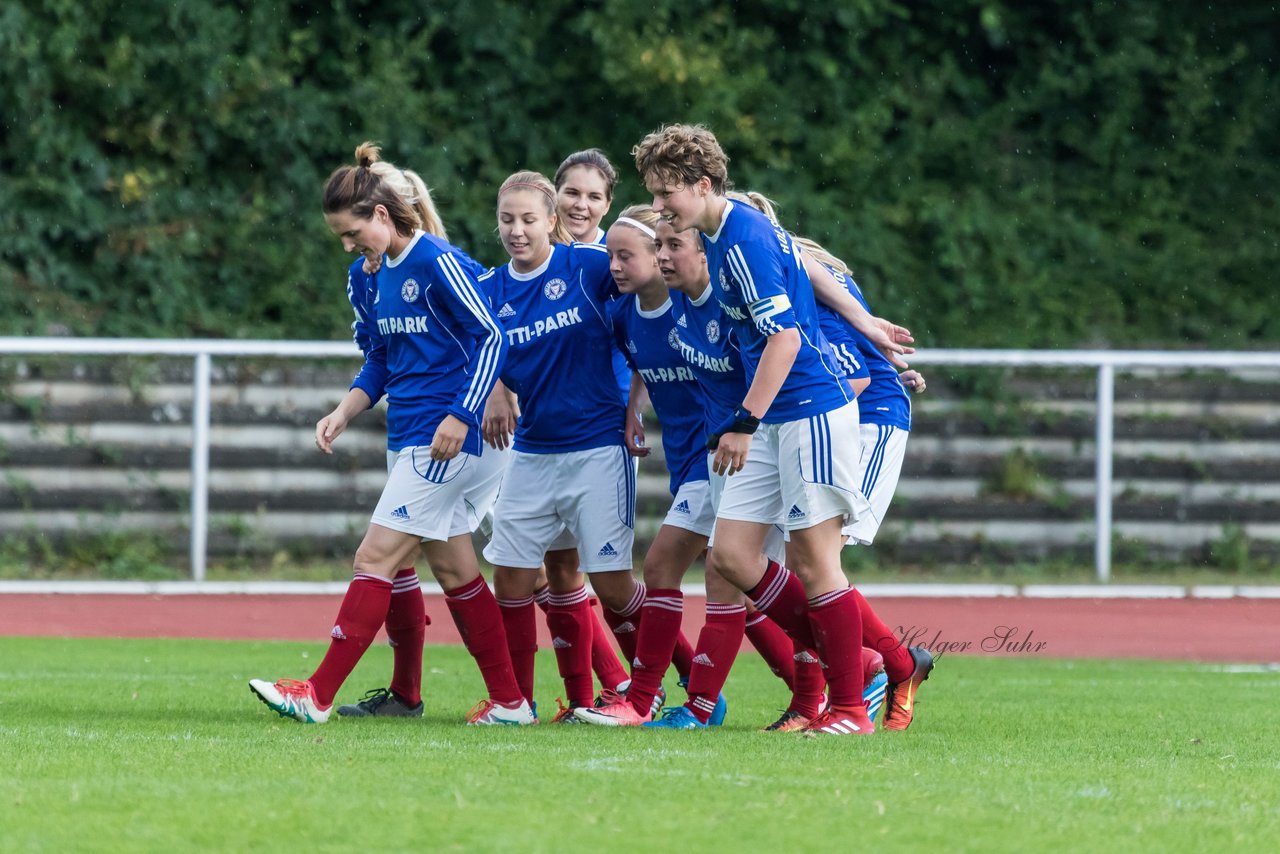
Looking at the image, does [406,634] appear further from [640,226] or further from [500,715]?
[640,226]

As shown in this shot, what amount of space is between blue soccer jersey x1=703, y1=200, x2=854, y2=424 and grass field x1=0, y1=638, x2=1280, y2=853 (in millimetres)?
1121

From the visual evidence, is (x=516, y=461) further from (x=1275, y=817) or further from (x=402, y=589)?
(x=1275, y=817)

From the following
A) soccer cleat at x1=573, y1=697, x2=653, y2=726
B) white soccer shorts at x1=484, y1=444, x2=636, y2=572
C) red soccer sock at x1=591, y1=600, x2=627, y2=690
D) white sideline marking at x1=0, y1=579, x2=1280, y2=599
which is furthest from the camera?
white sideline marking at x1=0, y1=579, x2=1280, y2=599

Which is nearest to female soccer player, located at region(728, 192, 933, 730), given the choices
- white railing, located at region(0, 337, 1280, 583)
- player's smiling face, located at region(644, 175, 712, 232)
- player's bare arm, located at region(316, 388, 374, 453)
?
player's smiling face, located at region(644, 175, 712, 232)

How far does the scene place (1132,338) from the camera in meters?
16.6

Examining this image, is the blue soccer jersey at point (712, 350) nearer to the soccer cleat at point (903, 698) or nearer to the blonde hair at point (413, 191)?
the blonde hair at point (413, 191)

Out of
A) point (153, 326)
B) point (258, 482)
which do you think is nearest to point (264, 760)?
point (258, 482)

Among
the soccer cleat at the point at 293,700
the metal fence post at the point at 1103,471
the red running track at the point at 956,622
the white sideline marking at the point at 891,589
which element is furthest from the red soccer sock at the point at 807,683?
the metal fence post at the point at 1103,471

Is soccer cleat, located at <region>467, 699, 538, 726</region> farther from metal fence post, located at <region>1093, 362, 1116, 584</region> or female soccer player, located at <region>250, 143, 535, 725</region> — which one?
metal fence post, located at <region>1093, 362, 1116, 584</region>

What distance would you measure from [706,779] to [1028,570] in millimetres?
9370

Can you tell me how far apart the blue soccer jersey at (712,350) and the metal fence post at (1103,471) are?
7942 mm

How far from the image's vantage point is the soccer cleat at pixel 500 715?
20.5ft

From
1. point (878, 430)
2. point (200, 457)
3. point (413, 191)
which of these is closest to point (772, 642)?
point (878, 430)

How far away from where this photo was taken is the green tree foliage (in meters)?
14.9
